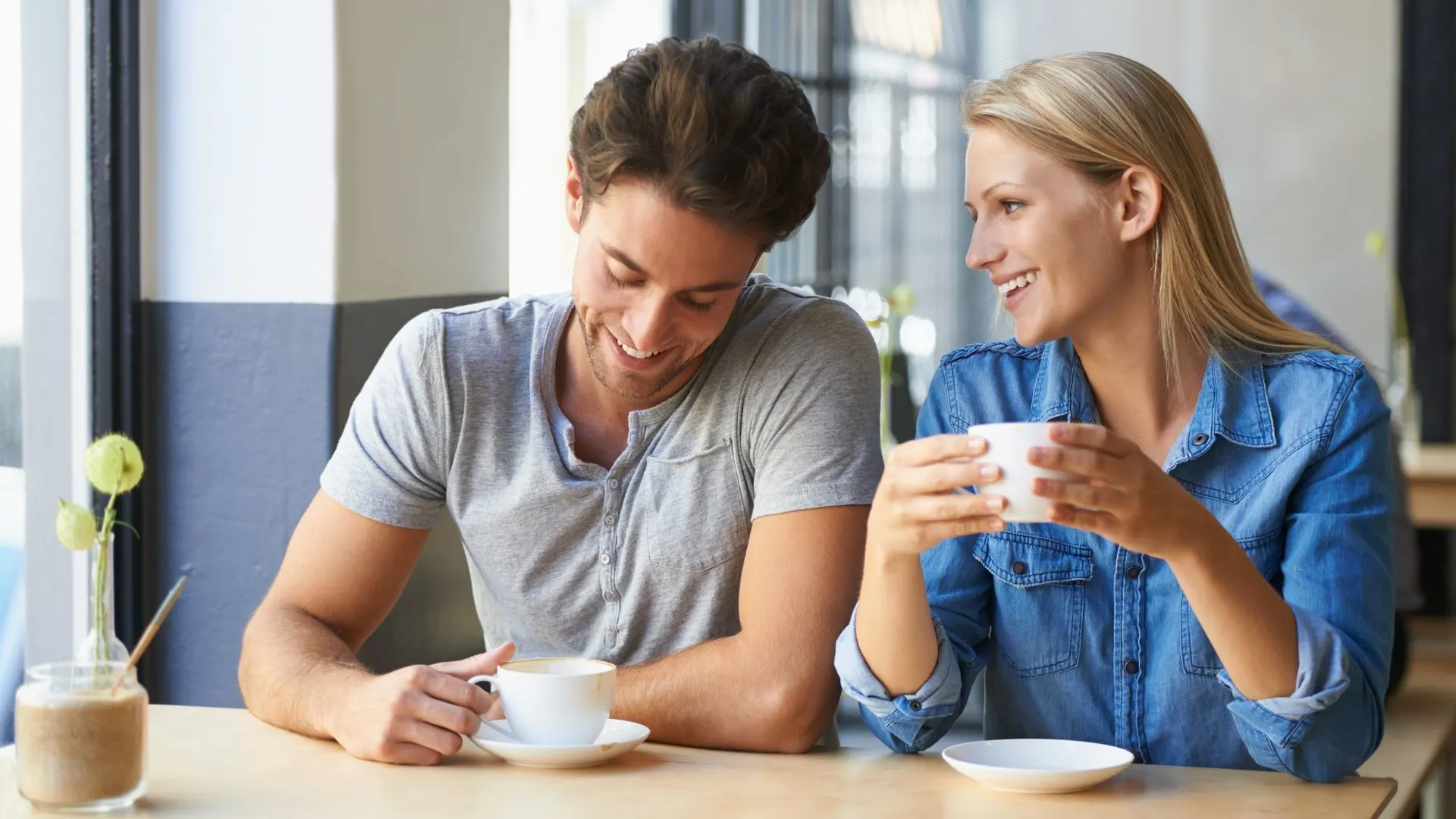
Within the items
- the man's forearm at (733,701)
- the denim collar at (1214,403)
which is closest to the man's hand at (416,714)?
the man's forearm at (733,701)

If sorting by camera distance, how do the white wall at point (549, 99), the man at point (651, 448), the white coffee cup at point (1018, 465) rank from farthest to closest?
the white wall at point (549, 99) < the man at point (651, 448) < the white coffee cup at point (1018, 465)

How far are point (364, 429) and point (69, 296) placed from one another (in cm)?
70

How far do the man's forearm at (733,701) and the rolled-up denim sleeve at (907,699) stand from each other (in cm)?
5

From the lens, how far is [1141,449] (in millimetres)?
1339

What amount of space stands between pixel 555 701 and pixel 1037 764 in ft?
1.27

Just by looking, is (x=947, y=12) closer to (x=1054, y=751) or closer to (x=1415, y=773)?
(x=1415, y=773)

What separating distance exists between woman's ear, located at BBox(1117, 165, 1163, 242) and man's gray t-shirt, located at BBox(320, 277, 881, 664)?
313mm

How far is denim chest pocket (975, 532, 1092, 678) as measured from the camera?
143 centimetres

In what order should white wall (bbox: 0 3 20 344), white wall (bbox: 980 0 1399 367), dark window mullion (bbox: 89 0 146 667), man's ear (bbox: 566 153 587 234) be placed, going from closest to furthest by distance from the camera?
man's ear (bbox: 566 153 587 234) < white wall (bbox: 0 3 20 344) < dark window mullion (bbox: 89 0 146 667) < white wall (bbox: 980 0 1399 367)

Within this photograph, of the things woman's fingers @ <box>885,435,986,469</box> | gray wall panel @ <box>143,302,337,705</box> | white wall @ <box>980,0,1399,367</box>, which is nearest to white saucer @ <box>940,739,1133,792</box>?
woman's fingers @ <box>885,435,986,469</box>

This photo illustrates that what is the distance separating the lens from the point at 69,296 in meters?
2.07

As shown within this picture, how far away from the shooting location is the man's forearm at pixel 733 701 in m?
1.37

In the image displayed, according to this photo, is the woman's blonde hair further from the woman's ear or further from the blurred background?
the blurred background

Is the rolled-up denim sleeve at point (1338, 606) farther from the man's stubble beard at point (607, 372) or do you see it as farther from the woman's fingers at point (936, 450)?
the man's stubble beard at point (607, 372)
